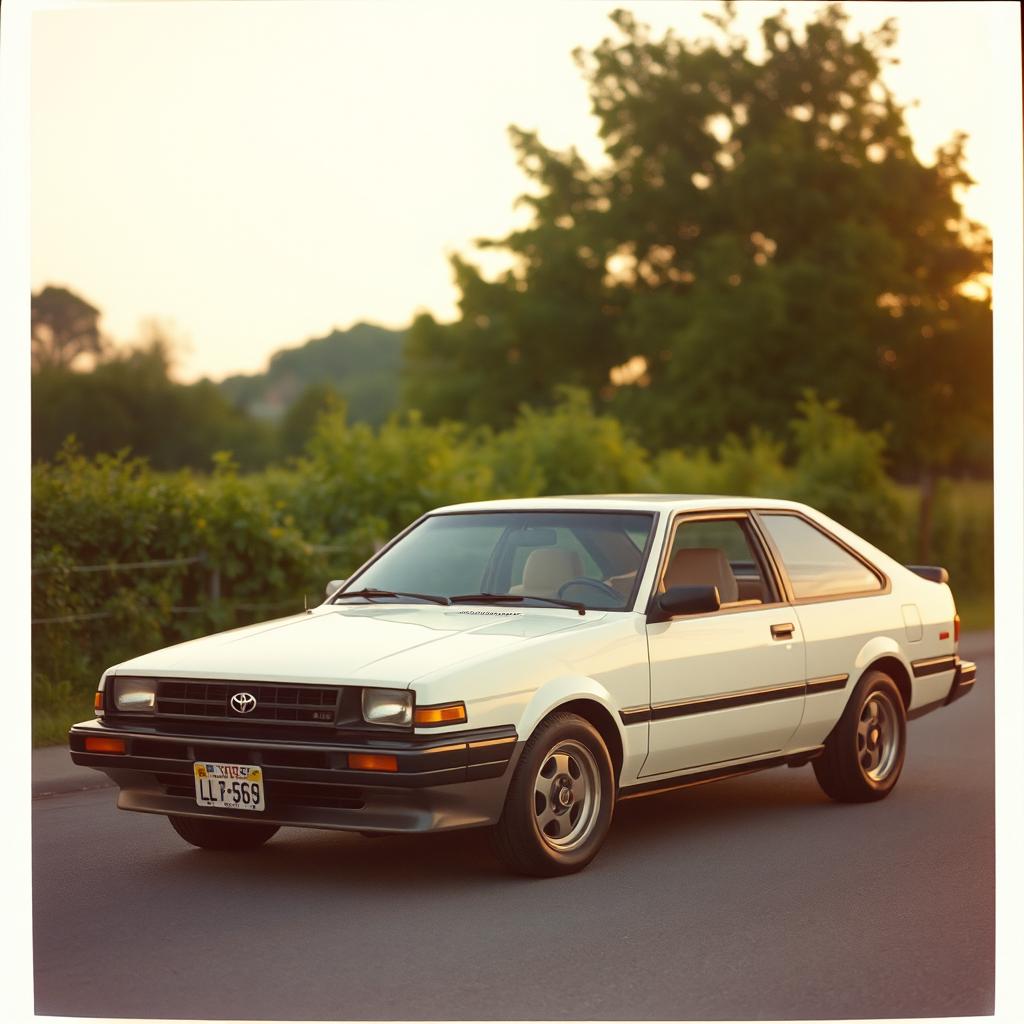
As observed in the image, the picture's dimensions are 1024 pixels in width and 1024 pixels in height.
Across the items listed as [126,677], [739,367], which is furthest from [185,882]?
[739,367]

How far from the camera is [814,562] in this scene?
9164 mm

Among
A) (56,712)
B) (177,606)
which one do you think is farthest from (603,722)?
(177,606)

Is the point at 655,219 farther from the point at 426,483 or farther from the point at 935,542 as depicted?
the point at 426,483

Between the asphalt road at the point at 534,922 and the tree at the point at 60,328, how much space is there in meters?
32.1

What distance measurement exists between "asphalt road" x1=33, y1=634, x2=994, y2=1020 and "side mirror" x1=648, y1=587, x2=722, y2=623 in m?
1.13

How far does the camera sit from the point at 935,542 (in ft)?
94.9

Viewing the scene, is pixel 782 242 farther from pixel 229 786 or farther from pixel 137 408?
pixel 229 786

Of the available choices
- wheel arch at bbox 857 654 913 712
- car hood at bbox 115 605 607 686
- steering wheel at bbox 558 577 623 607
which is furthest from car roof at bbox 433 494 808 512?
wheel arch at bbox 857 654 913 712

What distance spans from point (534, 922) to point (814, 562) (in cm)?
348

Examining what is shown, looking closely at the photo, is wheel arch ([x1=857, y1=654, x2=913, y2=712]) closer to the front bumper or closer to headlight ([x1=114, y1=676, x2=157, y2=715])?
the front bumper

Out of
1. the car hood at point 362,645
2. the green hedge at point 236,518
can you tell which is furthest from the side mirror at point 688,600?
the green hedge at point 236,518

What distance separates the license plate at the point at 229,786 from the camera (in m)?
6.70

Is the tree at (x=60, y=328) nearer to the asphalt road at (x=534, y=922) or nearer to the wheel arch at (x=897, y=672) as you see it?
the asphalt road at (x=534, y=922)

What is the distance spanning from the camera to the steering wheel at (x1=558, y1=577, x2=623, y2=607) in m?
7.84
